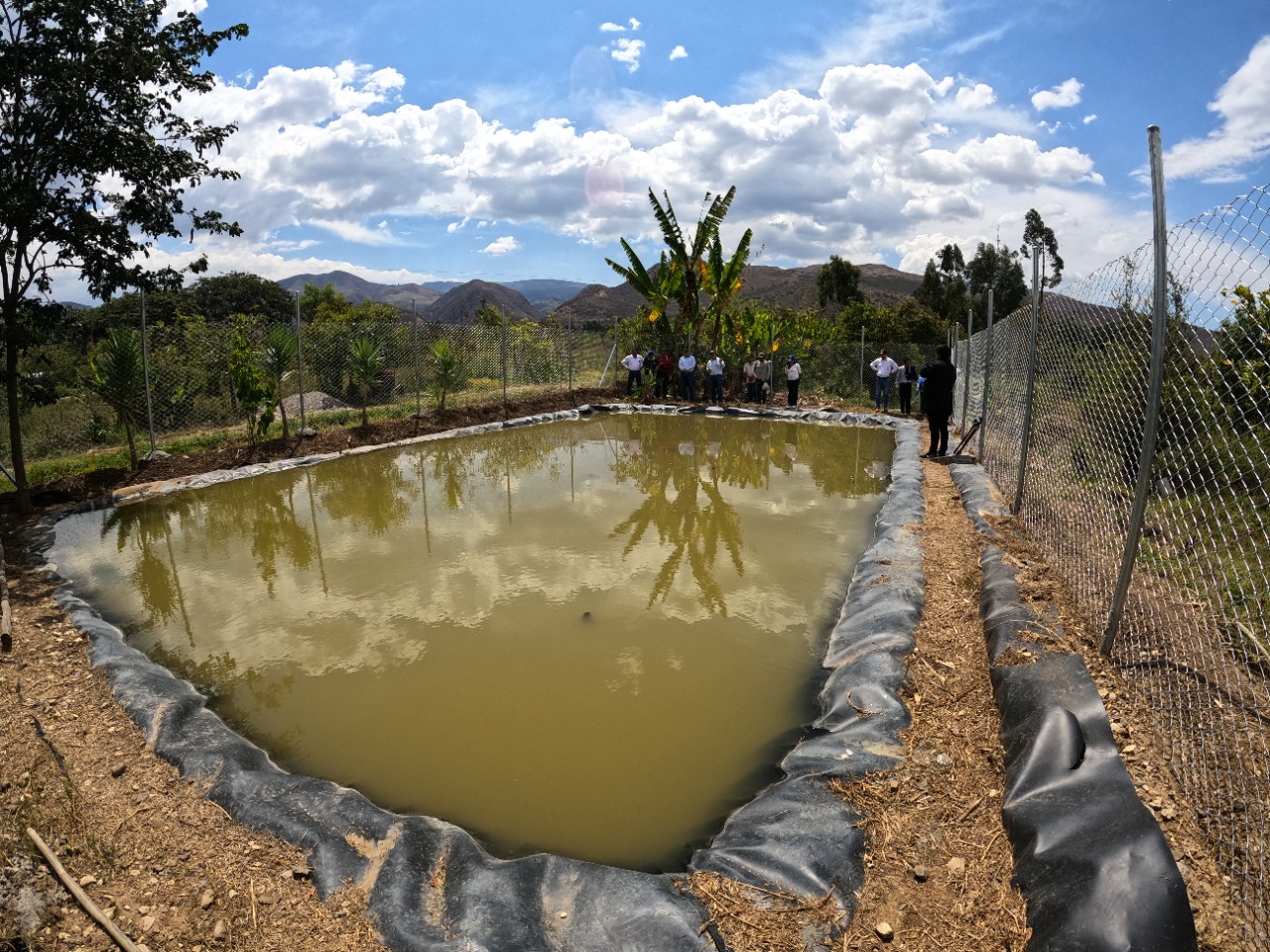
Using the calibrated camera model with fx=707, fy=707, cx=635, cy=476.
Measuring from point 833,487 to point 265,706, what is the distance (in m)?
7.04

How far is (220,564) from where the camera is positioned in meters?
6.34

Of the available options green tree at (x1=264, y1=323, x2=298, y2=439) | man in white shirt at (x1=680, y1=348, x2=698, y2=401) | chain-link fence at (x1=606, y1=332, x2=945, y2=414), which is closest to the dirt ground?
green tree at (x1=264, y1=323, x2=298, y2=439)

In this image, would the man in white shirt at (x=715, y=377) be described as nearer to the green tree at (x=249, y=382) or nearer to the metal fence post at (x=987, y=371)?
the metal fence post at (x=987, y=371)

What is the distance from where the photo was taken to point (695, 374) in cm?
1892

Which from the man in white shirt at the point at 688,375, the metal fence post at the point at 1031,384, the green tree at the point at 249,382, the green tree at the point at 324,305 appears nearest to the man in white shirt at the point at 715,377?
the man in white shirt at the point at 688,375

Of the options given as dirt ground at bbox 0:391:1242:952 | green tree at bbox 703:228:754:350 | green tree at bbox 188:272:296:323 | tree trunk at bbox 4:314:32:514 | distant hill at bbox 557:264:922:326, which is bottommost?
dirt ground at bbox 0:391:1242:952

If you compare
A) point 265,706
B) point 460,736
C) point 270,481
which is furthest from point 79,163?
point 460,736

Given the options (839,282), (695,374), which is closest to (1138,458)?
(695,374)

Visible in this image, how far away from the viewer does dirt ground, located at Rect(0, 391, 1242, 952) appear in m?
2.32

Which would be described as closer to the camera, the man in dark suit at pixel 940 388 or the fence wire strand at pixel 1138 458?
the fence wire strand at pixel 1138 458

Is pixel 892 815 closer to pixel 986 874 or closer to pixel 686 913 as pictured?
pixel 986 874

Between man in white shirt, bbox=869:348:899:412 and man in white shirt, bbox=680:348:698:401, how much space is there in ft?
13.9

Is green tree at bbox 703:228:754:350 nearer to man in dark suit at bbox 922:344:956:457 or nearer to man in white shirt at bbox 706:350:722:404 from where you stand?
man in white shirt at bbox 706:350:722:404

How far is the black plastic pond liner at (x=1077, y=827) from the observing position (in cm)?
201
